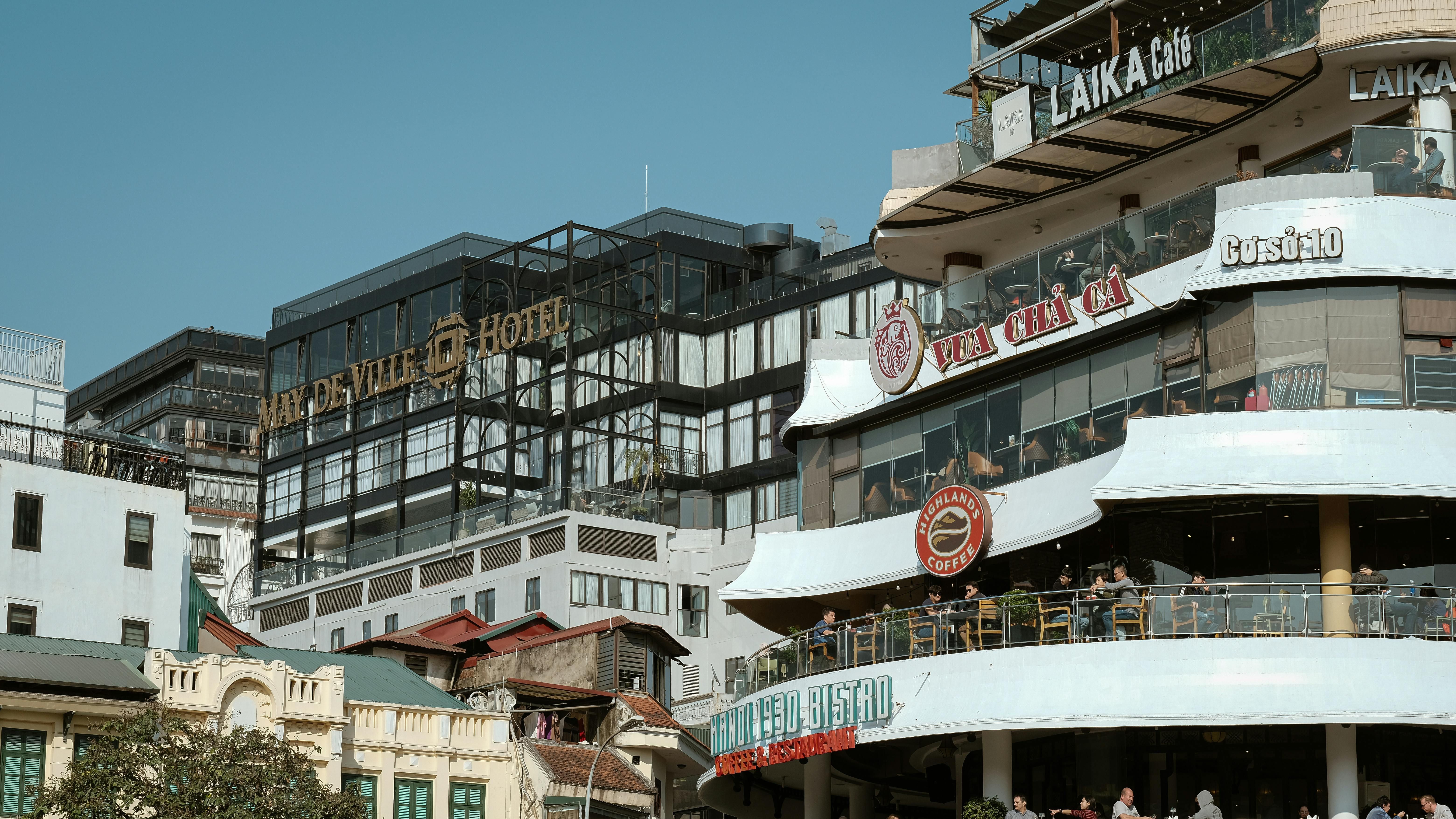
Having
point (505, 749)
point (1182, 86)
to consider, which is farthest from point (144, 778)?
point (1182, 86)

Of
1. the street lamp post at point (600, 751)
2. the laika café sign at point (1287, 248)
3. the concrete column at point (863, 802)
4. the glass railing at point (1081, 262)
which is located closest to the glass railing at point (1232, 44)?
the glass railing at point (1081, 262)

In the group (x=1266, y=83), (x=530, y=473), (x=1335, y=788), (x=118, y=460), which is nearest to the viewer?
(x=1335, y=788)

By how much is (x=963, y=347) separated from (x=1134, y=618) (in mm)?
8731

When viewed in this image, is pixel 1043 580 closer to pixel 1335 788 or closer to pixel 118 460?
pixel 1335 788

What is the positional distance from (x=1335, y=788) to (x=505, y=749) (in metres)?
21.6

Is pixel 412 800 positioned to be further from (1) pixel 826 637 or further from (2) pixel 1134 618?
(2) pixel 1134 618

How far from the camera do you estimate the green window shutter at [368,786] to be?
50000mm

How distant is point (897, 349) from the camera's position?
4894cm

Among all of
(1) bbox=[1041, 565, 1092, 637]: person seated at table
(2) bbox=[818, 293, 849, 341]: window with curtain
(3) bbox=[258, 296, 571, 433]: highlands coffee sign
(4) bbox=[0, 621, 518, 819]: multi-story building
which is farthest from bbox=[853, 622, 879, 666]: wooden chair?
(3) bbox=[258, 296, 571, 433]: highlands coffee sign

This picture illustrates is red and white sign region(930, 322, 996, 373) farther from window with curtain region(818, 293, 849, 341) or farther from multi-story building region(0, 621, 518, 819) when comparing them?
window with curtain region(818, 293, 849, 341)

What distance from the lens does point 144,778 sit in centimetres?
4072

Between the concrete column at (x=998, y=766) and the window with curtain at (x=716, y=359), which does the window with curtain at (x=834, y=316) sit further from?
the concrete column at (x=998, y=766)

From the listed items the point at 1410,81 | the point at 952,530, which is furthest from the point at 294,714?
the point at 1410,81

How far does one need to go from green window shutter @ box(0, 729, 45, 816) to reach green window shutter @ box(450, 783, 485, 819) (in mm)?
10687
